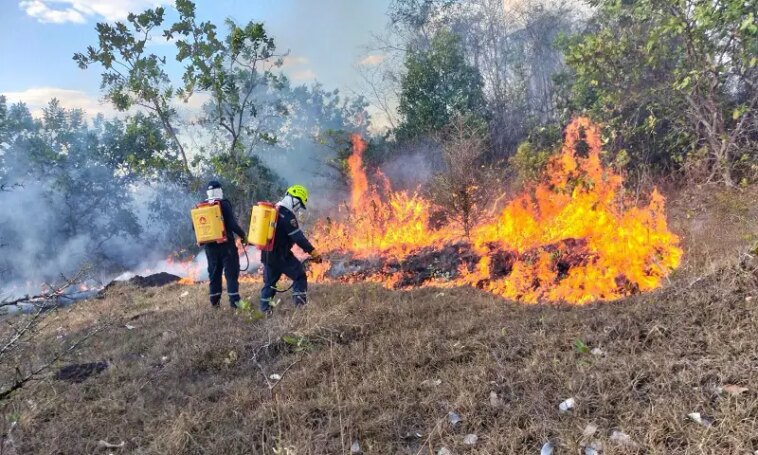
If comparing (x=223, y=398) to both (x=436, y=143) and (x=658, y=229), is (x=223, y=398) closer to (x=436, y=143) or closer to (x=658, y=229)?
(x=658, y=229)

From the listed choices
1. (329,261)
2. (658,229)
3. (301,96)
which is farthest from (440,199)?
(301,96)

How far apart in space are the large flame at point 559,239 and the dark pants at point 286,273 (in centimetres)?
204

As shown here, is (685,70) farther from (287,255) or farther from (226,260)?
(226,260)

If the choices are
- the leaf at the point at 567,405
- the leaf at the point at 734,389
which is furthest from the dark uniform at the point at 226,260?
the leaf at the point at 734,389

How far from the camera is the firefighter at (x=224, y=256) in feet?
23.5

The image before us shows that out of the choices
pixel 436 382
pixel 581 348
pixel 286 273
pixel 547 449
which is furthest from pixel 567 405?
pixel 286 273

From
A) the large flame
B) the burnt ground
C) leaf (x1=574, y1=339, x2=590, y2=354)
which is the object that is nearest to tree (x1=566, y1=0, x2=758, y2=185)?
the large flame

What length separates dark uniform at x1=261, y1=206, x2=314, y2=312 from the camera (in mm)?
6461

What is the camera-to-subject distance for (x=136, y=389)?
456cm

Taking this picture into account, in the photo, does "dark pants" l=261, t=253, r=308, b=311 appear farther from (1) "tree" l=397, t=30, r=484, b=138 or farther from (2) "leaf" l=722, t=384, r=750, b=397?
(1) "tree" l=397, t=30, r=484, b=138

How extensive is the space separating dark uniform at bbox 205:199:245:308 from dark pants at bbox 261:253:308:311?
81 cm

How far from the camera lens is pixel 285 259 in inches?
259

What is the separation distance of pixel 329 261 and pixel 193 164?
15.0ft

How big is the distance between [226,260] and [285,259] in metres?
1.22
